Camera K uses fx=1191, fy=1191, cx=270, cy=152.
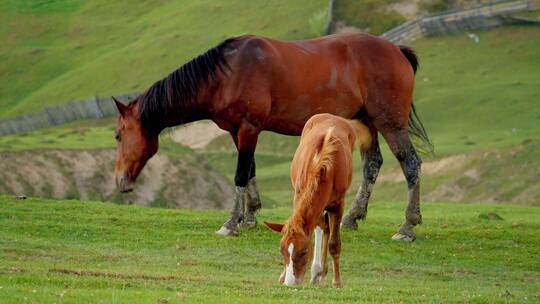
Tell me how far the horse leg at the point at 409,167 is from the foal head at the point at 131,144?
4561mm

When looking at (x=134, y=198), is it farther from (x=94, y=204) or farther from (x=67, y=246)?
(x=67, y=246)

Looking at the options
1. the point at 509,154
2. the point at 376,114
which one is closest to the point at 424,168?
the point at 509,154

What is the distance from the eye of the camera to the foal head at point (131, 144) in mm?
22094

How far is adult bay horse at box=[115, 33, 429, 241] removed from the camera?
21.6m

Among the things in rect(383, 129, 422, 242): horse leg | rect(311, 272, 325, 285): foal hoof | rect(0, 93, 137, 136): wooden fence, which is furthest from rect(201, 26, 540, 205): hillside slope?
rect(311, 272, 325, 285): foal hoof

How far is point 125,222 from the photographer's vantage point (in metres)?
22.8

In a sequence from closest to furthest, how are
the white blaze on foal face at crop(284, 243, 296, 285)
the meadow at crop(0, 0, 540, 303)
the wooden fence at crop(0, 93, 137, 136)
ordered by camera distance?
the white blaze on foal face at crop(284, 243, 296, 285) → the meadow at crop(0, 0, 540, 303) → the wooden fence at crop(0, 93, 137, 136)

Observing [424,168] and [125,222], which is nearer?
[125,222]

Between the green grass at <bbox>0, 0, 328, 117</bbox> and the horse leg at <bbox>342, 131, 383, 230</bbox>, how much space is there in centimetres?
4781

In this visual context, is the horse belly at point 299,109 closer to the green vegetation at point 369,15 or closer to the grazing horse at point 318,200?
the grazing horse at point 318,200

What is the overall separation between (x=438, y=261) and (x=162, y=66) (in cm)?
5474

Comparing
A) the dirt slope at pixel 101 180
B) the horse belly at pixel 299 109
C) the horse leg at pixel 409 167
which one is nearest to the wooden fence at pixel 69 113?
the dirt slope at pixel 101 180

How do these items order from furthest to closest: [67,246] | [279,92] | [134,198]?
[134,198] → [279,92] → [67,246]

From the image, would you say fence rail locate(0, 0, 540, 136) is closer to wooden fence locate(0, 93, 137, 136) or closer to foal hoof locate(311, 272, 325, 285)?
wooden fence locate(0, 93, 137, 136)
